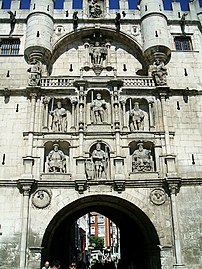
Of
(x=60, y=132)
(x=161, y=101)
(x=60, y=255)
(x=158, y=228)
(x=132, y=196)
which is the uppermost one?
(x=161, y=101)

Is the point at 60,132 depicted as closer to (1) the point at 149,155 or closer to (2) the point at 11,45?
(1) the point at 149,155

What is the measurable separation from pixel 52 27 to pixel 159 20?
21.0 feet

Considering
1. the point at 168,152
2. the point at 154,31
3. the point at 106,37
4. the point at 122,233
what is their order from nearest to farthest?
the point at 168,152, the point at 154,31, the point at 106,37, the point at 122,233

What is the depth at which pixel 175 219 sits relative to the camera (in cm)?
1376

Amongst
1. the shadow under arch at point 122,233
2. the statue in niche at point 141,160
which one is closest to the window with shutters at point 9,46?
the statue in niche at point 141,160

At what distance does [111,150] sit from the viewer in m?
15.2

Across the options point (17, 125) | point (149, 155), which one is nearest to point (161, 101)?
point (149, 155)

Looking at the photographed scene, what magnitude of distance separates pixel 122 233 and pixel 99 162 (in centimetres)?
775

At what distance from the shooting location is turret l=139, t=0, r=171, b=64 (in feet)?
58.5

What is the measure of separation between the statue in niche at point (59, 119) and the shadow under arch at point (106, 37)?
12.3ft

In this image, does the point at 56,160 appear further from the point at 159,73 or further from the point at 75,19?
the point at 75,19

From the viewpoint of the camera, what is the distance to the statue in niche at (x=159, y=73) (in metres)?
16.6

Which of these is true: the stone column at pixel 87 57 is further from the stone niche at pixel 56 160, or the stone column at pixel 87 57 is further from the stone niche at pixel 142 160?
the stone niche at pixel 142 160

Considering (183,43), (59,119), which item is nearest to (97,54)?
(59,119)
